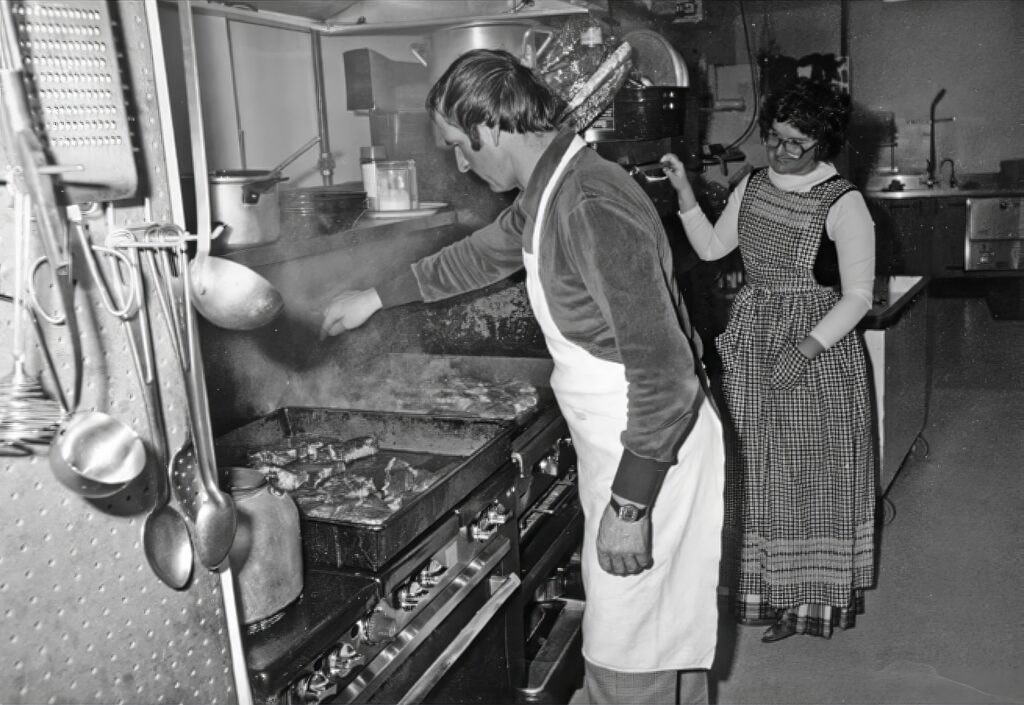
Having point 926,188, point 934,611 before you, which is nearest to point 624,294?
point 934,611

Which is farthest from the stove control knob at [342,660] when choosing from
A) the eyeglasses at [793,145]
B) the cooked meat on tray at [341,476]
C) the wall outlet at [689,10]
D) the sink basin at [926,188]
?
the sink basin at [926,188]

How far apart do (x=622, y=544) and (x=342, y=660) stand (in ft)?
1.96

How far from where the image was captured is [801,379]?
285 cm

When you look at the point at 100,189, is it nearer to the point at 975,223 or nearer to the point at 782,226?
the point at 782,226

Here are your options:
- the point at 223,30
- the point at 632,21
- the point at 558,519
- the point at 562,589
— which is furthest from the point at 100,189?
the point at 632,21

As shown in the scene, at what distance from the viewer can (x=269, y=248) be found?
6.51 feet

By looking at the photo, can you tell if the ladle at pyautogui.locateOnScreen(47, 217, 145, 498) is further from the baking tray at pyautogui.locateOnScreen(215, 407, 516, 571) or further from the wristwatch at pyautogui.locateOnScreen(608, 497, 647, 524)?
the wristwatch at pyautogui.locateOnScreen(608, 497, 647, 524)

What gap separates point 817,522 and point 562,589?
0.86 metres

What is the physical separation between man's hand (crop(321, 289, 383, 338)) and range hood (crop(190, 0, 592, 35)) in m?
Answer: 0.85

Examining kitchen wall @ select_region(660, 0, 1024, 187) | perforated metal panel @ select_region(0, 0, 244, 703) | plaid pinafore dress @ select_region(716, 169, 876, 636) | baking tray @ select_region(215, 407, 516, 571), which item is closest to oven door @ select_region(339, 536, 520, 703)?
baking tray @ select_region(215, 407, 516, 571)

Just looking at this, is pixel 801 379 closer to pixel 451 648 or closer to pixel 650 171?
pixel 650 171

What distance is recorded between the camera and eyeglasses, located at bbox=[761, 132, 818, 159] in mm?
2758

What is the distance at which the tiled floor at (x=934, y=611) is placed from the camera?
2764mm

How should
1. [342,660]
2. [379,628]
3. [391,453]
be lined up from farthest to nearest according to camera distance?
[391,453] → [379,628] → [342,660]
